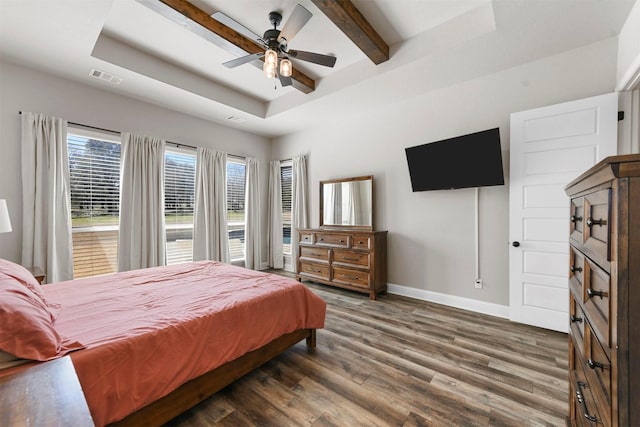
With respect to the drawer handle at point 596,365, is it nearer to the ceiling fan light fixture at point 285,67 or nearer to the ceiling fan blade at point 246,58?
the ceiling fan light fixture at point 285,67

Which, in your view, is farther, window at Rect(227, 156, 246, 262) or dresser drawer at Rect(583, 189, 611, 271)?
window at Rect(227, 156, 246, 262)

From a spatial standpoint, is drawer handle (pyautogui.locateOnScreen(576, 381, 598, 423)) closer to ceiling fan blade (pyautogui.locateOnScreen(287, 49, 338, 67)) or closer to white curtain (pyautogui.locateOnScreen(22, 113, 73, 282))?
ceiling fan blade (pyautogui.locateOnScreen(287, 49, 338, 67))

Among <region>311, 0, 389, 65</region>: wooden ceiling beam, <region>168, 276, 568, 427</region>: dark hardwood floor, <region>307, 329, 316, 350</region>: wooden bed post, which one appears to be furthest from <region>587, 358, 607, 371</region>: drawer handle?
<region>311, 0, 389, 65</region>: wooden ceiling beam

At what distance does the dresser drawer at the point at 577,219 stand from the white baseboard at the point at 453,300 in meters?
2.20

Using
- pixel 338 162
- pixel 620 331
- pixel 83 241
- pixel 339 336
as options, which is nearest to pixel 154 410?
pixel 339 336

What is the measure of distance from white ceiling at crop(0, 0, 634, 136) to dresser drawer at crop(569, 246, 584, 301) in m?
1.99

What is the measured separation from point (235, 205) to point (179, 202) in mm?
1036

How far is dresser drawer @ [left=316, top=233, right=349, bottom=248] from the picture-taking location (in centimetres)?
395

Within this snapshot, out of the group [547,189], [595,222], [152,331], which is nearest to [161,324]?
[152,331]

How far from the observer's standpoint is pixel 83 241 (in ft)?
11.0

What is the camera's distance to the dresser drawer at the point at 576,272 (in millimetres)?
1069

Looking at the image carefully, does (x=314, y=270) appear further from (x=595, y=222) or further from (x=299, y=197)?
(x=595, y=222)

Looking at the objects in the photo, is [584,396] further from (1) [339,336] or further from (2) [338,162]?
(2) [338,162]

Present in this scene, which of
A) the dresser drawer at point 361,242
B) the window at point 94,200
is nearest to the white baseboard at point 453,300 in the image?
the dresser drawer at point 361,242
